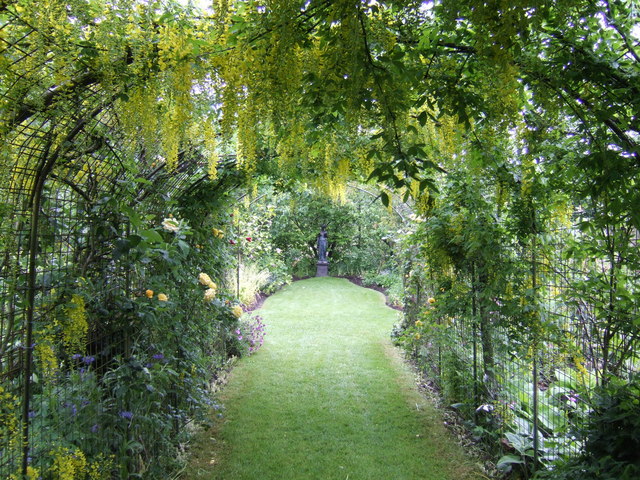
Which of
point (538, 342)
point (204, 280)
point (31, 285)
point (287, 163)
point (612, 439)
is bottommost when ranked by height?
point (612, 439)

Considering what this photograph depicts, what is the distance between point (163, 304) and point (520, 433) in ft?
8.09

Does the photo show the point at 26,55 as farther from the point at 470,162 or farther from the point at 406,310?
the point at 406,310

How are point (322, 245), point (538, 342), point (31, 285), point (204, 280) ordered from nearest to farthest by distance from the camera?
point (31, 285) < point (538, 342) < point (204, 280) < point (322, 245)

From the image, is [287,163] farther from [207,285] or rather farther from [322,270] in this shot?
[322,270]

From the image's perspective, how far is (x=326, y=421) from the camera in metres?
3.60

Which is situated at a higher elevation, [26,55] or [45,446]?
[26,55]

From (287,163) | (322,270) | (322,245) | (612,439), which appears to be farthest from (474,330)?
(322,245)

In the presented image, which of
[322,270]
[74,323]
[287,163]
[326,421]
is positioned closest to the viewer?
[74,323]

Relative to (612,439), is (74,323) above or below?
above

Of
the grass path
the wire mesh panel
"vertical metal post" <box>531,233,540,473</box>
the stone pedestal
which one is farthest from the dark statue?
"vertical metal post" <box>531,233,540,473</box>

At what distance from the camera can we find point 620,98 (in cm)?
168

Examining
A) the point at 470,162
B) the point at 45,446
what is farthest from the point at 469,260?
the point at 45,446

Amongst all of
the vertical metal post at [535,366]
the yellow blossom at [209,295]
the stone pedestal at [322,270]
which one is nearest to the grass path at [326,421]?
the vertical metal post at [535,366]

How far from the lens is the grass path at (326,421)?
2.88 metres
